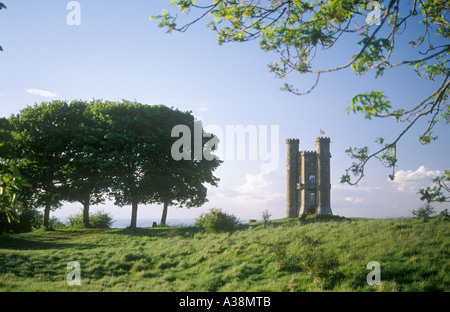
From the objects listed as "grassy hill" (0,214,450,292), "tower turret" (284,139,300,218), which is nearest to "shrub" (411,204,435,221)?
"grassy hill" (0,214,450,292)

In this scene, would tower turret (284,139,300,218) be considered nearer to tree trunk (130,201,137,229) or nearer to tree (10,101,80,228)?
tree trunk (130,201,137,229)

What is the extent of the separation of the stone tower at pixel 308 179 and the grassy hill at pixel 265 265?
31.6 metres

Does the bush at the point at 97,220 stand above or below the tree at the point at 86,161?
below

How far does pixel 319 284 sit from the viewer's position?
9.66m

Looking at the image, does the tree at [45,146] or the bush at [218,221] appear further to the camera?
the tree at [45,146]

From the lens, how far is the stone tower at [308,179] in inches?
1949

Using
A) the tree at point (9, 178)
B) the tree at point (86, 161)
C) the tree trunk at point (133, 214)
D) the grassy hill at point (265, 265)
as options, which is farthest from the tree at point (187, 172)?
the tree at point (9, 178)

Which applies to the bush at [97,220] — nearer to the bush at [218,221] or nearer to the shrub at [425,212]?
the bush at [218,221]

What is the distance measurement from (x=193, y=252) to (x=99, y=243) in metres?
10.6

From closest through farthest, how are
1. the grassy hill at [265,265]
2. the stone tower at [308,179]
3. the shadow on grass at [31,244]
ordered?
the grassy hill at [265,265]
the shadow on grass at [31,244]
the stone tower at [308,179]

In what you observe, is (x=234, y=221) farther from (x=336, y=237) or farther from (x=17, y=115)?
(x=17, y=115)

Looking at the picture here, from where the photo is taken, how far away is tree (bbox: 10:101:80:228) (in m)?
29.9

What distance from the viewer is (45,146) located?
30781 mm

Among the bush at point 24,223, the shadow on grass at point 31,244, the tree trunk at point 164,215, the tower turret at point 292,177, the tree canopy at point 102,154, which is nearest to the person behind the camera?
the shadow on grass at point 31,244
